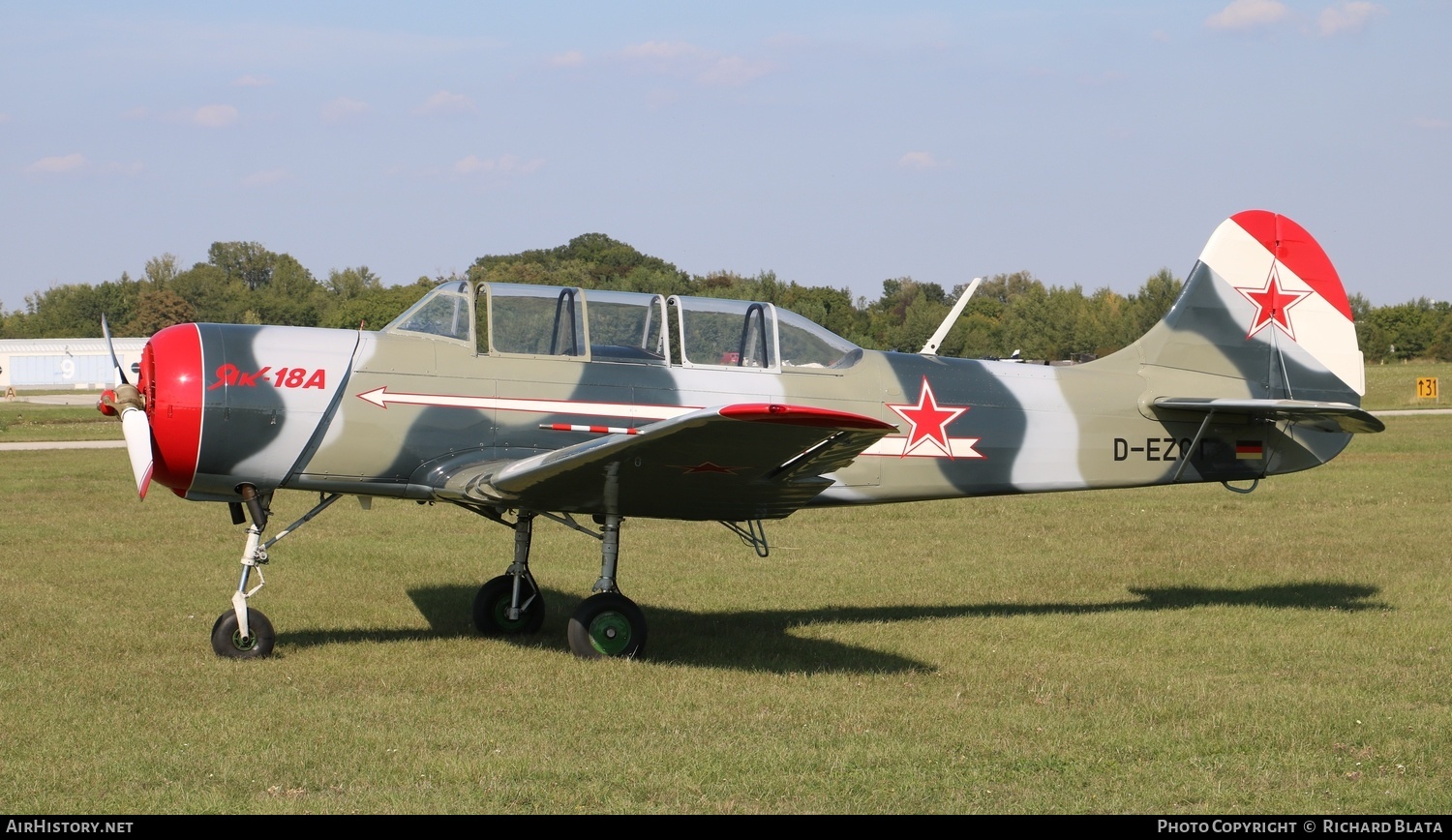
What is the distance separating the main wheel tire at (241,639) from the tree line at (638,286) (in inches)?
863

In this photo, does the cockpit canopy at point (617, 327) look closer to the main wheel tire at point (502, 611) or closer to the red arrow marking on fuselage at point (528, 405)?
the red arrow marking on fuselage at point (528, 405)

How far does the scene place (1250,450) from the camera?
10.0 meters

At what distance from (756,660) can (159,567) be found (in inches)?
242

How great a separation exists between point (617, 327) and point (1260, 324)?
534 cm

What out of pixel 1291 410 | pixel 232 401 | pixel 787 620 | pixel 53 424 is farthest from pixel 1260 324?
pixel 53 424

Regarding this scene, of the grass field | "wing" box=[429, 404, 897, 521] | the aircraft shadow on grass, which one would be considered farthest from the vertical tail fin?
"wing" box=[429, 404, 897, 521]

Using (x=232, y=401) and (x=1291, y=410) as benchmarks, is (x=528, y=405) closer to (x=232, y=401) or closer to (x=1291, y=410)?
(x=232, y=401)

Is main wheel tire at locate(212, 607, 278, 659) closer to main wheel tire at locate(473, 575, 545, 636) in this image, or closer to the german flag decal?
main wheel tire at locate(473, 575, 545, 636)

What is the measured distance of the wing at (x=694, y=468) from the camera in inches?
258

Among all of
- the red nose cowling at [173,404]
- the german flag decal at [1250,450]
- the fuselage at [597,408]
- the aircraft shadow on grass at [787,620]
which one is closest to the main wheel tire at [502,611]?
the aircraft shadow on grass at [787,620]

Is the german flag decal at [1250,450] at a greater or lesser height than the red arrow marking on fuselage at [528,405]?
lesser

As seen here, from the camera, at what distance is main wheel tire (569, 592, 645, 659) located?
810 cm
